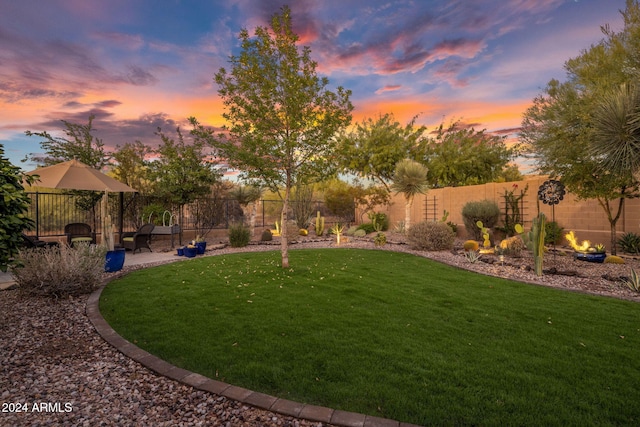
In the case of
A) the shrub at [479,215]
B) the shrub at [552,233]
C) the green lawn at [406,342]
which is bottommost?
the green lawn at [406,342]

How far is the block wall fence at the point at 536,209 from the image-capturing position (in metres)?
9.69

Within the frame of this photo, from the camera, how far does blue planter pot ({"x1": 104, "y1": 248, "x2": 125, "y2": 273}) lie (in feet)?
23.5

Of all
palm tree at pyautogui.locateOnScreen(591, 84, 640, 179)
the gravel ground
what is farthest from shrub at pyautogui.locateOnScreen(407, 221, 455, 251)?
the gravel ground

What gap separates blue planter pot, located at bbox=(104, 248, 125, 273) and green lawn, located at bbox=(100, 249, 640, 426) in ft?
4.59

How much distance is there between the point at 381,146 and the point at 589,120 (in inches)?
546

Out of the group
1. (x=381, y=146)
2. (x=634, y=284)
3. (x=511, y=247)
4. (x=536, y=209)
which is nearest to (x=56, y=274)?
(x=634, y=284)

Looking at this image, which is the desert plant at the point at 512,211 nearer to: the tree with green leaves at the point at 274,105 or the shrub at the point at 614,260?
the shrub at the point at 614,260

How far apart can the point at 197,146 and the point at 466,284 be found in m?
11.7

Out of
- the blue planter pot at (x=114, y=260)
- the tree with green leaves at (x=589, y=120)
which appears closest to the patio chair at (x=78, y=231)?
the blue planter pot at (x=114, y=260)

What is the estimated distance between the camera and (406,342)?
329 cm

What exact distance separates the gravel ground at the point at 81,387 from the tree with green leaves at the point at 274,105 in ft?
13.1

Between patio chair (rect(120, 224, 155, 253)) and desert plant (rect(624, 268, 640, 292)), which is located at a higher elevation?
patio chair (rect(120, 224, 155, 253))

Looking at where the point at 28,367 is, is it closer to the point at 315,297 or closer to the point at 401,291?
the point at 315,297

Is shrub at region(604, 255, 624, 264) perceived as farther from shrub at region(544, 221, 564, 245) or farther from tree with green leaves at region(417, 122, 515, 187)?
tree with green leaves at region(417, 122, 515, 187)
